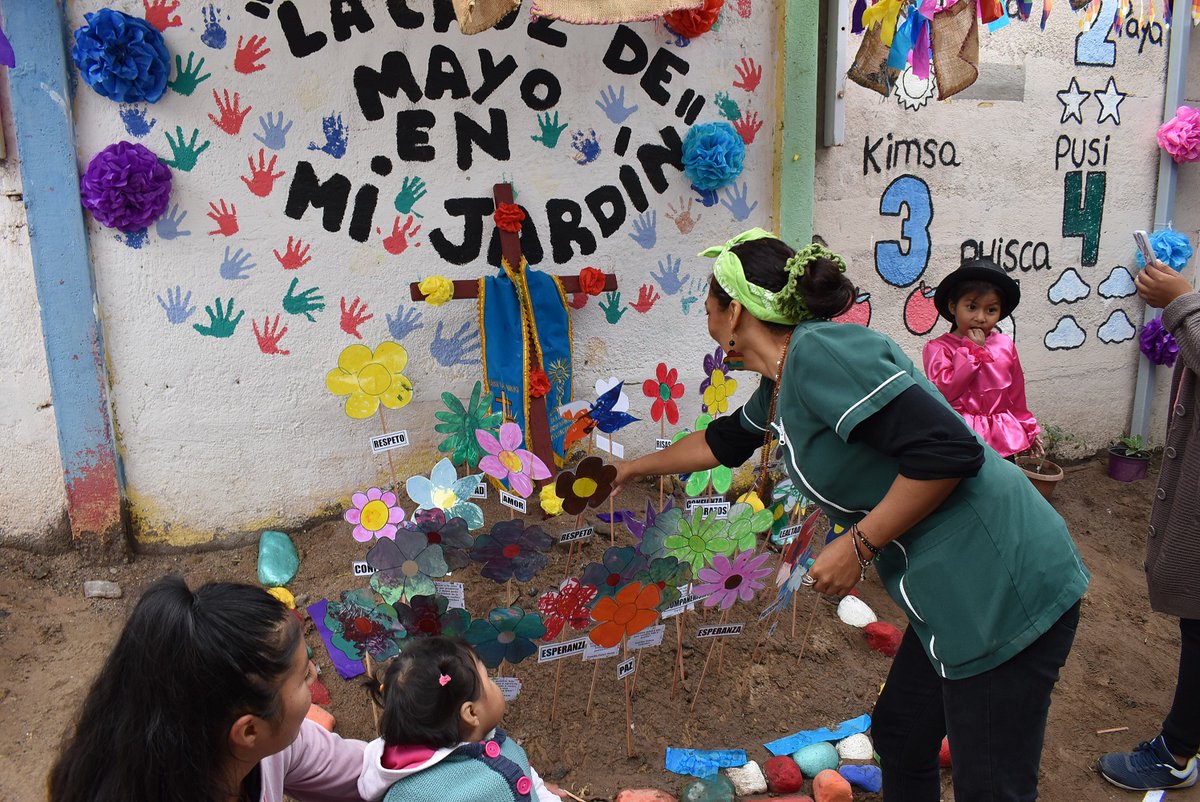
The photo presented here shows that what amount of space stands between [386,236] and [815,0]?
2.23 meters

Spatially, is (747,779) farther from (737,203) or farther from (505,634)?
(737,203)

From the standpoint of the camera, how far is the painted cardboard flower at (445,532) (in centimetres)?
235

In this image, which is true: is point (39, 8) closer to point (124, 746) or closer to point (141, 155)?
point (141, 155)

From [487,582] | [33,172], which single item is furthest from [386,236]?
[487,582]

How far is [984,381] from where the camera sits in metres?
3.57

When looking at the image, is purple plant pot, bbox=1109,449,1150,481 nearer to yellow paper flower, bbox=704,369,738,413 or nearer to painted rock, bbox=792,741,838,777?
yellow paper flower, bbox=704,369,738,413

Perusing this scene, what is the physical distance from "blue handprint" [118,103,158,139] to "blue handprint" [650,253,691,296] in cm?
211

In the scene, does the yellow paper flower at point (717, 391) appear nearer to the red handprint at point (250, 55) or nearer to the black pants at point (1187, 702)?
the black pants at point (1187, 702)

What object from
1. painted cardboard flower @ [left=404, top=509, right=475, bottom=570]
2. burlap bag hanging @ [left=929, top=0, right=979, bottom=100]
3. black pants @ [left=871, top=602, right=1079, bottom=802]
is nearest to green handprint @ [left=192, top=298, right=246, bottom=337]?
painted cardboard flower @ [left=404, top=509, right=475, bottom=570]

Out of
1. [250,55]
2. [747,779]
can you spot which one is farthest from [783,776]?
[250,55]

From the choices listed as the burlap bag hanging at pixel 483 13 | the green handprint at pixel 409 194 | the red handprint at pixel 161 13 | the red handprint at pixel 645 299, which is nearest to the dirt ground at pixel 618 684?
the red handprint at pixel 645 299

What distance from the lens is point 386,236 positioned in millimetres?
3463

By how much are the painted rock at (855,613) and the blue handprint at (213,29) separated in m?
3.28

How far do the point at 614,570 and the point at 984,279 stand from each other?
2.04 m
